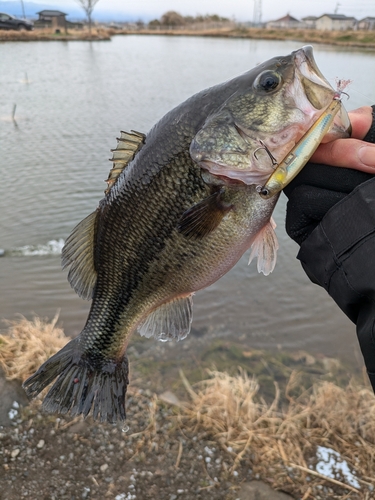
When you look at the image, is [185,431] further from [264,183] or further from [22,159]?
[22,159]

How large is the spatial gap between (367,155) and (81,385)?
188 cm

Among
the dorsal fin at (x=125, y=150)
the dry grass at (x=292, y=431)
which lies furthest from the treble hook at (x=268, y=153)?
the dry grass at (x=292, y=431)

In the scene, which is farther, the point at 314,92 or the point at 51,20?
the point at 51,20

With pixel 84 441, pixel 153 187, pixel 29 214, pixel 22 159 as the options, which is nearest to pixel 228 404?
pixel 84 441

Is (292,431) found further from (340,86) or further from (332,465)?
(340,86)

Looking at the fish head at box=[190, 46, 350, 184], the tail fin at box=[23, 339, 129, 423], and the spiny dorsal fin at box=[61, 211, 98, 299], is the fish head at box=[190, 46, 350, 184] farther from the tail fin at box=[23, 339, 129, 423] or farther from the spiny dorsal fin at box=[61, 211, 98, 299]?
the tail fin at box=[23, 339, 129, 423]

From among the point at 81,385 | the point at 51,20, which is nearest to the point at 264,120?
Answer: the point at 81,385

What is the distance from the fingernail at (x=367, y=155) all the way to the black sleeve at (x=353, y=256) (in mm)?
80

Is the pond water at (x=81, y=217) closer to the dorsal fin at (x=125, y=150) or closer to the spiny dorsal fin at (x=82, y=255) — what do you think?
the dorsal fin at (x=125, y=150)

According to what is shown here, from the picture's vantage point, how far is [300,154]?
162 cm

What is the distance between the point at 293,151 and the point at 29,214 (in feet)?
26.7

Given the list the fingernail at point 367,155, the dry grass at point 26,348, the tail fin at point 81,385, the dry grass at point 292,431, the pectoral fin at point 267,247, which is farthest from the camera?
the dry grass at point 26,348

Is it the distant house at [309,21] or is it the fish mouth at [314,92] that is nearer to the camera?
the fish mouth at [314,92]

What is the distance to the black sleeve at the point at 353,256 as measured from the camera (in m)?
1.71
